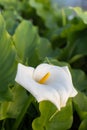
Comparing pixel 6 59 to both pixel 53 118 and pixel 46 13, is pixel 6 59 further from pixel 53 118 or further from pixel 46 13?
pixel 46 13

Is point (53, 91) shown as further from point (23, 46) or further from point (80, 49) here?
point (80, 49)

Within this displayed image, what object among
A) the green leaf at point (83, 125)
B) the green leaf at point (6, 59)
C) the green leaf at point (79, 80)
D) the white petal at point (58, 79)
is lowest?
the green leaf at point (79, 80)

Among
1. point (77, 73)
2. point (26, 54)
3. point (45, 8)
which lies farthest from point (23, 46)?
point (45, 8)

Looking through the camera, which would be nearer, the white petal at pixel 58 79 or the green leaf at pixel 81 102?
the white petal at pixel 58 79

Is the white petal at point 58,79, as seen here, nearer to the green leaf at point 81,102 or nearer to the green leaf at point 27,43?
the green leaf at point 81,102

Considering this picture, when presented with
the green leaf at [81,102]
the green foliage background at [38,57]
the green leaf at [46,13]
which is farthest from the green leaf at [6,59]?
the green leaf at [46,13]
